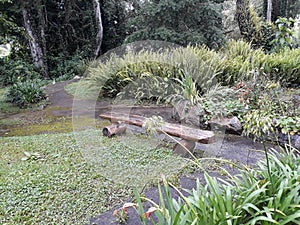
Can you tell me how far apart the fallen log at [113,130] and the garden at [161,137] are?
6cm

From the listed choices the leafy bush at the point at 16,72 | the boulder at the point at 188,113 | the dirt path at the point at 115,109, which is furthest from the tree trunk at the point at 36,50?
the boulder at the point at 188,113

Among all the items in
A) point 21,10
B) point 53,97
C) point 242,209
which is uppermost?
point 21,10

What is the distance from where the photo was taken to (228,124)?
352 cm

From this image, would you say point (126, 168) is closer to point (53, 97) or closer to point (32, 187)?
point (32, 187)

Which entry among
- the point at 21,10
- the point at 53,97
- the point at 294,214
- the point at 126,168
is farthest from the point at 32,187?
the point at 21,10

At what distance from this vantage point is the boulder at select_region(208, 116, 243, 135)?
3.47 meters

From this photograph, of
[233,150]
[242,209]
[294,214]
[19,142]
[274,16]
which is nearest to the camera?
[294,214]

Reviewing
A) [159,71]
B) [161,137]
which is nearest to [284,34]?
[159,71]

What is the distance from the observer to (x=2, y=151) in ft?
10.4

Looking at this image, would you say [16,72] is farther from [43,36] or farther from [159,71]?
[159,71]

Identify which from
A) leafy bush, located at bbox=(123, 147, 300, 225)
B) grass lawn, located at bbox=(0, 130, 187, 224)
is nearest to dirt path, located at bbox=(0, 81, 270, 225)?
grass lawn, located at bbox=(0, 130, 187, 224)

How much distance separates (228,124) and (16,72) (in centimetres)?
778

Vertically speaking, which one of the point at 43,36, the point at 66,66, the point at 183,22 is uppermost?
the point at 183,22

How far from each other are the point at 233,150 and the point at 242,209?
1.75 m
